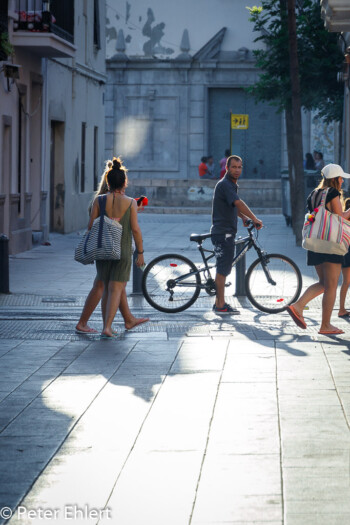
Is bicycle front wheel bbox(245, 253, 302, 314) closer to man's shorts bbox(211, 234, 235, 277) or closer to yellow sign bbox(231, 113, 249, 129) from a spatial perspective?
man's shorts bbox(211, 234, 235, 277)

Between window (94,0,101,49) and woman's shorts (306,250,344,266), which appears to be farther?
window (94,0,101,49)

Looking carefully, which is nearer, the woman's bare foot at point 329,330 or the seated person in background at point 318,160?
the woman's bare foot at point 329,330

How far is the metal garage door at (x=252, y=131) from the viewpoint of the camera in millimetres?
39969

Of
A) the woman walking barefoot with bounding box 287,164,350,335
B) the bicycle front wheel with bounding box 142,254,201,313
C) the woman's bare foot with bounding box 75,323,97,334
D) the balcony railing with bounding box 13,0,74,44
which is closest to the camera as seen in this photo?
the woman walking barefoot with bounding box 287,164,350,335

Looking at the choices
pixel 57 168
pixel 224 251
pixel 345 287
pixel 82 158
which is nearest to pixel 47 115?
pixel 57 168

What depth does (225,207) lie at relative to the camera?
1188 centimetres

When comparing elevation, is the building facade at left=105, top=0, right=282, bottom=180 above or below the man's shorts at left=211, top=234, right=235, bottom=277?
above

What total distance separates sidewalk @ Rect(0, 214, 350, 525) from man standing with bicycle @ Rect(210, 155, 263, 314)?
505mm

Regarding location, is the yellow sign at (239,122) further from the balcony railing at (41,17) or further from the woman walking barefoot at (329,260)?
the woman walking barefoot at (329,260)

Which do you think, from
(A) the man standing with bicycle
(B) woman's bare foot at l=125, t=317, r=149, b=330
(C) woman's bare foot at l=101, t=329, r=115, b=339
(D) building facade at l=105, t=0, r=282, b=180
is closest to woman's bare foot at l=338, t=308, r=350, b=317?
(A) the man standing with bicycle

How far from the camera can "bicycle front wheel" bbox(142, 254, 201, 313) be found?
1189 cm

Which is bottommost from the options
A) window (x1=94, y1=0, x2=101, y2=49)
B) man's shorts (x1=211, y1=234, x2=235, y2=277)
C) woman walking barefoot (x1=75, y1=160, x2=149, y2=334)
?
woman walking barefoot (x1=75, y1=160, x2=149, y2=334)

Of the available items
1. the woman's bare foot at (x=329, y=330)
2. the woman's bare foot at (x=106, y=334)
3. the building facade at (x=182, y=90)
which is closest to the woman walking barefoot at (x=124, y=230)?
the woman's bare foot at (x=106, y=334)

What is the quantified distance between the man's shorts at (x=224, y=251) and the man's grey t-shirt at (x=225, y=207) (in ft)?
0.22
